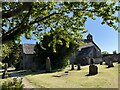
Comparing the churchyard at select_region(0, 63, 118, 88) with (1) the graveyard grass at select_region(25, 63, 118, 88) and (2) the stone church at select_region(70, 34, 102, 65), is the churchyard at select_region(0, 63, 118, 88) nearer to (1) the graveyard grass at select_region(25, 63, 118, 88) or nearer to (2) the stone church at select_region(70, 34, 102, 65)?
(1) the graveyard grass at select_region(25, 63, 118, 88)

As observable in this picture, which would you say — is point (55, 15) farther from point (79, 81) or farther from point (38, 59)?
point (38, 59)

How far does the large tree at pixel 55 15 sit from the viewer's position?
11688mm

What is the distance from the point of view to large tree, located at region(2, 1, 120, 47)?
11688 mm

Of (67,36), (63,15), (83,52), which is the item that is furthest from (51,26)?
(83,52)

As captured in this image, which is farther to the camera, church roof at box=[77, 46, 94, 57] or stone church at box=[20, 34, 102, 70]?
church roof at box=[77, 46, 94, 57]

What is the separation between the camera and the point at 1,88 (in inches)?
561

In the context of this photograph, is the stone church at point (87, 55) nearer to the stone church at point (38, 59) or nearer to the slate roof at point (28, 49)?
the stone church at point (38, 59)

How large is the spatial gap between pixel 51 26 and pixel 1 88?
4.67 m

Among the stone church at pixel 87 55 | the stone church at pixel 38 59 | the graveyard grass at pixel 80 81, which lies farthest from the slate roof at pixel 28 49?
the graveyard grass at pixel 80 81

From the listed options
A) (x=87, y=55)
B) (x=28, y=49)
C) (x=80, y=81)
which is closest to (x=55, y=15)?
(x=80, y=81)

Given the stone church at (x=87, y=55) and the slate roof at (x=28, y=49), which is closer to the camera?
the slate roof at (x=28, y=49)

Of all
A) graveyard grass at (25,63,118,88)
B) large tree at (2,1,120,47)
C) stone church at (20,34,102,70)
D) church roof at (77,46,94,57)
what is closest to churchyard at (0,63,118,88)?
graveyard grass at (25,63,118,88)

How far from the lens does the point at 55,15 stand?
13.4 metres

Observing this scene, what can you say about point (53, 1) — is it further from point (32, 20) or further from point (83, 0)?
point (32, 20)
